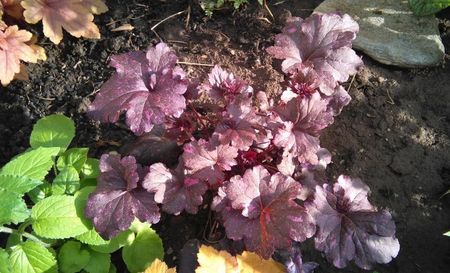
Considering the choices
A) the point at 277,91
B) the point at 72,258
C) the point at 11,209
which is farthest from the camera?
the point at 277,91

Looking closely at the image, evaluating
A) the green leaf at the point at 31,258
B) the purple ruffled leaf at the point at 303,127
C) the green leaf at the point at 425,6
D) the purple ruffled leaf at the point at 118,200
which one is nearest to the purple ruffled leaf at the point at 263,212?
the purple ruffled leaf at the point at 303,127

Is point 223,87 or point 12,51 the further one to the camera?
point 12,51

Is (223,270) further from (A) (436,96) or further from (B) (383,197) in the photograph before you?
(A) (436,96)

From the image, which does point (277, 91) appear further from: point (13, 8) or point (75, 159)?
point (13, 8)

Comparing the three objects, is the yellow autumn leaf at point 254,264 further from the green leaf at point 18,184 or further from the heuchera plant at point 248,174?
the green leaf at point 18,184

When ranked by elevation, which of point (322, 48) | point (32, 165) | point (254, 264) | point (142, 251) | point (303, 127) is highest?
point (322, 48)

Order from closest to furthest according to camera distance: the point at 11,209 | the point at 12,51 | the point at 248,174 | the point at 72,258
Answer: the point at 11,209, the point at 248,174, the point at 72,258, the point at 12,51

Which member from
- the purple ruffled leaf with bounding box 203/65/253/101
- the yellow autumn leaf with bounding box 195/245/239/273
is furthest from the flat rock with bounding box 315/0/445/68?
the yellow autumn leaf with bounding box 195/245/239/273

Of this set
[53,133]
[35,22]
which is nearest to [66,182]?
[53,133]
